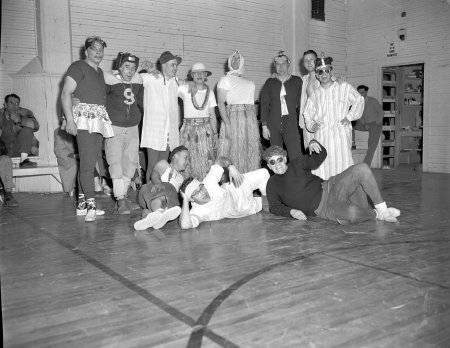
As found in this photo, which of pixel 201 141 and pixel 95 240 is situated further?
pixel 201 141

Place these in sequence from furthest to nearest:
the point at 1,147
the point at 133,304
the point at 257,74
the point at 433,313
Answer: the point at 257,74
the point at 1,147
the point at 133,304
the point at 433,313

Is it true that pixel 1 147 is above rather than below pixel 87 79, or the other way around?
below

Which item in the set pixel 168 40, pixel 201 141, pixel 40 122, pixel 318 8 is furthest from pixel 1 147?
pixel 318 8

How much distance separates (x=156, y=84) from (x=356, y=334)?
3.80 metres

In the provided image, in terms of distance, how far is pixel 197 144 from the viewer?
17.6 feet

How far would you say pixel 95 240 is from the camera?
3.74 m

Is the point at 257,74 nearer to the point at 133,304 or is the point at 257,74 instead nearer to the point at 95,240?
the point at 95,240

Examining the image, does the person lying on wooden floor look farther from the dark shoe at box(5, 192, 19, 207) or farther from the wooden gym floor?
the dark shoe at box(5, 192, 19, 207)

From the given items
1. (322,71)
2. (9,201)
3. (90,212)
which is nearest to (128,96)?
(90,212)

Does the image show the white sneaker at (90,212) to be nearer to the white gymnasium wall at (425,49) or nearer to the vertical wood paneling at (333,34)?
the vertical wood paneling at (333,34)

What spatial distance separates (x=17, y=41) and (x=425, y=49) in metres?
7.49

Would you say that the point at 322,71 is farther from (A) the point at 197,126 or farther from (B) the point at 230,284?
(B) the point at 230,284

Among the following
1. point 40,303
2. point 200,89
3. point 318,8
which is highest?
point 318,8

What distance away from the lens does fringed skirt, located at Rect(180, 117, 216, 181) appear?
17.6 ft
